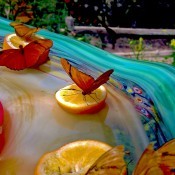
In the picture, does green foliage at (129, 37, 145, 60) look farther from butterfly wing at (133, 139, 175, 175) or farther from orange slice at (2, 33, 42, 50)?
butterfly wing at (133, 139, 175, 175)

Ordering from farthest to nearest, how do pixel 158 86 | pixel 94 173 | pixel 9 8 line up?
pixel 9 8 < pixel 158 86 < pixel 94 173

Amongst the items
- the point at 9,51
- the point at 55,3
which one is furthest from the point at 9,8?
the point at 9,51

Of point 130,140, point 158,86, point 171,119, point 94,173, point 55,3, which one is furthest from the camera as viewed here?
point 55,3

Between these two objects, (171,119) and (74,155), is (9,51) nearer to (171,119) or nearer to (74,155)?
(74,155)

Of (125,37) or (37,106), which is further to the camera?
(125,37)

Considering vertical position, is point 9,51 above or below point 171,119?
above

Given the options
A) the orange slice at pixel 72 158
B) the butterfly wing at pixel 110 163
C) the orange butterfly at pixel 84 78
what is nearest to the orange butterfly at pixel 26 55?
the orange butterfly at pixel 84 78

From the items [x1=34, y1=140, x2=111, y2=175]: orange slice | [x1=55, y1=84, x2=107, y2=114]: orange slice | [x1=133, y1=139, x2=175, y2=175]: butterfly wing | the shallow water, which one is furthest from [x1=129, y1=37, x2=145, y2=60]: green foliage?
[x1=133, y1=139, x2=175, y2=175]: butterfly wing

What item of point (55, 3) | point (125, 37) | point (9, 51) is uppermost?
point (9, 51)

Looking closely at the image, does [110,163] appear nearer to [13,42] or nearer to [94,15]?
[13,42]
